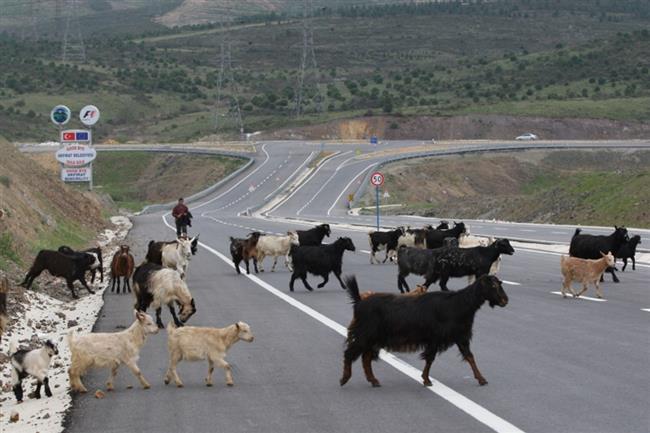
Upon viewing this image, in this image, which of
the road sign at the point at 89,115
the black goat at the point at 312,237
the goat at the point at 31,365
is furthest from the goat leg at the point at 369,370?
the road sign at the point at 89,115

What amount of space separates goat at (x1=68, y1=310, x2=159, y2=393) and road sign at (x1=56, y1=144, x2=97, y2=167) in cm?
5039

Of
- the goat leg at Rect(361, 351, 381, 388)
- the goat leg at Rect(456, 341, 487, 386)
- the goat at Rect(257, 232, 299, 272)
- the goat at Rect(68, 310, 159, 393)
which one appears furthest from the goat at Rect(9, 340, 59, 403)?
the goat at Rect(257, 232, 299, 272)

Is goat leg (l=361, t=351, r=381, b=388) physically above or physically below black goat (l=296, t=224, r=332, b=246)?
above

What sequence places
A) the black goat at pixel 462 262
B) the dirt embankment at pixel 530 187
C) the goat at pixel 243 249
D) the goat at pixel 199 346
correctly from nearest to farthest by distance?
the goat at pixel 199 346 → the black goat at pixel 462 262 → the goat at pixel 243 249 → the dirt embankment at pixel 530 187

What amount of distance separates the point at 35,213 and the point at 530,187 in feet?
237

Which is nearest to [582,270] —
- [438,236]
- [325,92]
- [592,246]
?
[592,246]

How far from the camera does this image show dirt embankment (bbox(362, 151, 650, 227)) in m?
59.2

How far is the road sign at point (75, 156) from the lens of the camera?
61.7 meters

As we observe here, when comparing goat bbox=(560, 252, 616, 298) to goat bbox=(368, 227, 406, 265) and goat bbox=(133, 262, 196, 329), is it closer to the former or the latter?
goat bbox=(133, 262, 196, 329)

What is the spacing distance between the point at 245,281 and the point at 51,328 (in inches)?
313

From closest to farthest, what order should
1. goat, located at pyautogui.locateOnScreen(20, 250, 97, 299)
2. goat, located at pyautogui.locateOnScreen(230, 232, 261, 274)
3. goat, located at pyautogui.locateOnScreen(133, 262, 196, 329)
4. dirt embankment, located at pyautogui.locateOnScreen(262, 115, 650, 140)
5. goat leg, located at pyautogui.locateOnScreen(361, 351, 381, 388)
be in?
goat leg, located at pyautogui.locateOnScreen(361, 351, 381, 388) → goat, located at pyautogui.locateOnScreen(133, 262, 196, 329) → goat, located at pyautogui.locateOnScreen(20, 250, 97, 299) → goat, located at pyautogui.locateOnScreen(230, 232, 261, 274) → dirt embankment, located at pyautogui.locateOnScreen(262, 115, 650, 140)

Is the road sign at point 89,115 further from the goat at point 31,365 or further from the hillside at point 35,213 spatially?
the goat at point 31,365

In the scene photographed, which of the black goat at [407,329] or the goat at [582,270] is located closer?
the black goat at [407,329]

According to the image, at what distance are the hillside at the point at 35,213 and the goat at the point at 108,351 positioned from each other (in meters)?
12.7
